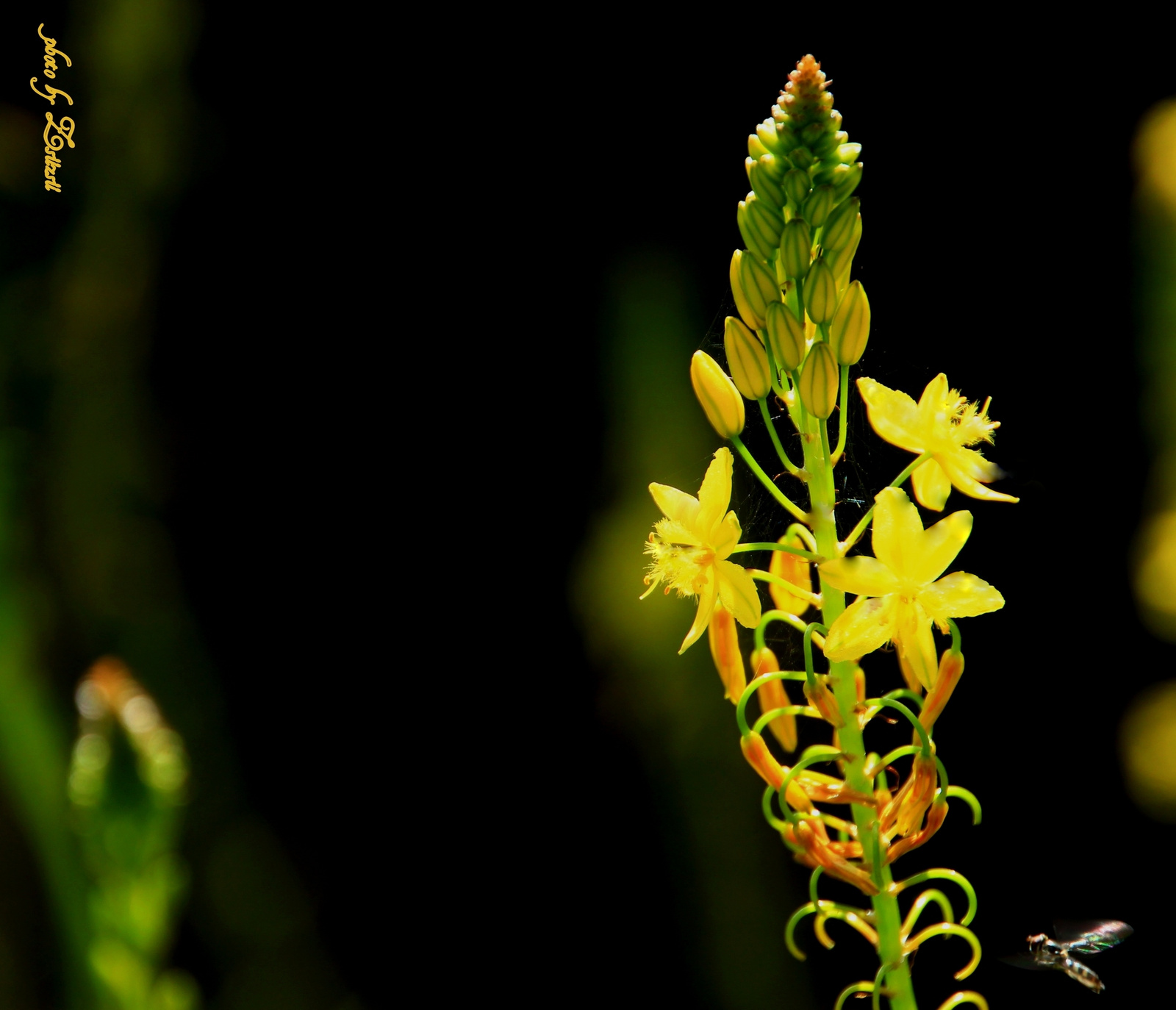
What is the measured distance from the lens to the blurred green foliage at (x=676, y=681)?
1.13 meters

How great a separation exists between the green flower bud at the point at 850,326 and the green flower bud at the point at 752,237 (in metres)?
0.05

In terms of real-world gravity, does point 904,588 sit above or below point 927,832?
above

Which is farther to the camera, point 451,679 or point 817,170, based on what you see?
point 451,679

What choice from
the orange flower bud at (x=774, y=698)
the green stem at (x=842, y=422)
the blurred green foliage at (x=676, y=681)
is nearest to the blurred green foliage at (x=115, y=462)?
the blurred green foliage at (x=676, y=681)

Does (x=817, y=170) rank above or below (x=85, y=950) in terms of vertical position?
above

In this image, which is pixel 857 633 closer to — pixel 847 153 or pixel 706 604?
pixel 706 604

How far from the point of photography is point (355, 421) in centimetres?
131

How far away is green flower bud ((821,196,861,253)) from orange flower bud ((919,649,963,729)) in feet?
0.73

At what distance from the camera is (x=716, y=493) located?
0.47 metres

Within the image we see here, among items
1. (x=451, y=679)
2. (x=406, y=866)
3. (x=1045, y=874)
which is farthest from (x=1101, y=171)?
(x=406, y=866)

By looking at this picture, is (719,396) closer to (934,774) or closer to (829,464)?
(829,464)

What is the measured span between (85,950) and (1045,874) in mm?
1114

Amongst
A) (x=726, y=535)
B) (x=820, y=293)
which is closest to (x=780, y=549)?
(x=726, y=535)

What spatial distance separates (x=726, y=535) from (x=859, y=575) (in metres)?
0.08
